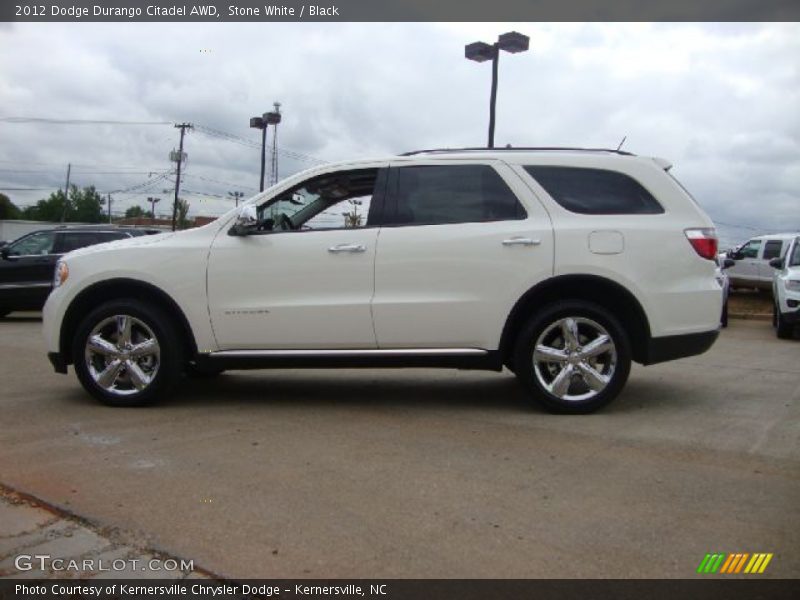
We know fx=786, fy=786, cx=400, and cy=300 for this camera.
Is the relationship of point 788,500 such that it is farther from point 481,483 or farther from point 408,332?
point 408,332

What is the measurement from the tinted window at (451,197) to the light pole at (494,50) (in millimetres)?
9483

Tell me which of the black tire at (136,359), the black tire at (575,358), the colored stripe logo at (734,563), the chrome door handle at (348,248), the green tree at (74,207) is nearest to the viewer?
the colored stripe logo at (734,563)

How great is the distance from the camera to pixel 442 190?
19.5 feet

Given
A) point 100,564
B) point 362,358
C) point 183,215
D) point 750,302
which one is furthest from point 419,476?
point 183,215

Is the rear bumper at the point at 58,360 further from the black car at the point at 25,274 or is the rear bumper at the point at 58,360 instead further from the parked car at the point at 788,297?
the parked car at the point at 788,297

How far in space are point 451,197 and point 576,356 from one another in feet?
4.90

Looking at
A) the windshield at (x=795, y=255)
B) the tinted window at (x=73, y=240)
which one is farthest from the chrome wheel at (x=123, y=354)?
the windshield at (x=795, y=255)

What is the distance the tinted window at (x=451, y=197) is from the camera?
5848mm

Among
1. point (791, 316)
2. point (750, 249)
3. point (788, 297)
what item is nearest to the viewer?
point (791, 316)

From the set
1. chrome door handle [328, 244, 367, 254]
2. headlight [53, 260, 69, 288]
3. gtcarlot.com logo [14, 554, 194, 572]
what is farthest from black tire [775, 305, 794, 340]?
gtcarlot.com logo [14, 554, 194, 572]

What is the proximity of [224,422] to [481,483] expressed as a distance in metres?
2.23

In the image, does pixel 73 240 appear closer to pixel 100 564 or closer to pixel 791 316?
pixel 791 316

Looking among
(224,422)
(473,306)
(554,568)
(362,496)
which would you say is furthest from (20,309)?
(554,568)

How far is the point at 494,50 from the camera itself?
15055 millimetres
